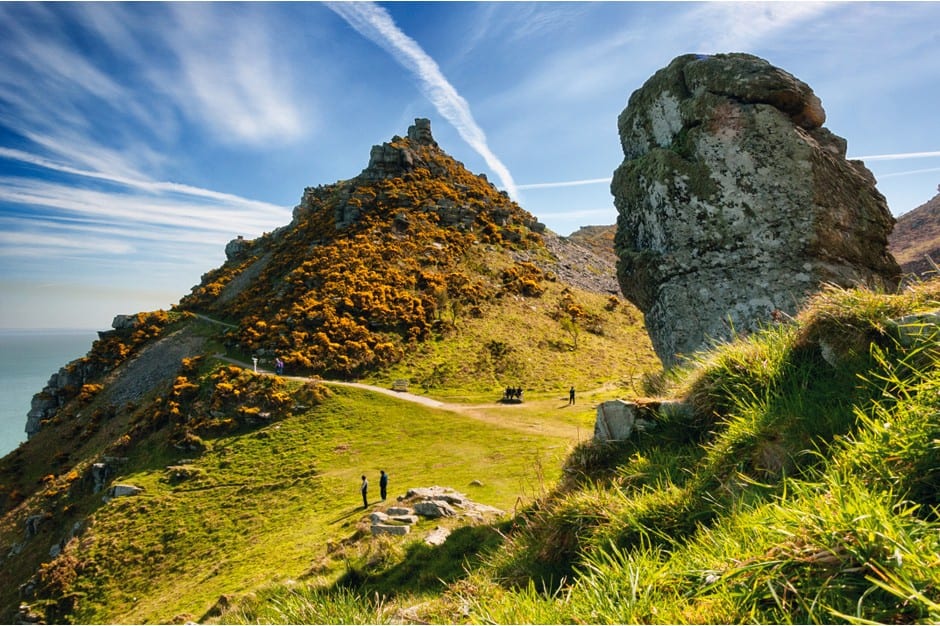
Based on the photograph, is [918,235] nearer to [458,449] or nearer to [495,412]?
[495,412]

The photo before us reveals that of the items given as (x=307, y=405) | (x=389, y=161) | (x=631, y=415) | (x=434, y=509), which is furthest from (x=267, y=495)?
(x=389, y=161)

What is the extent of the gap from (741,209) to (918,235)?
10341 centimetres

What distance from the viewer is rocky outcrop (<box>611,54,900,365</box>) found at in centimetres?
1060

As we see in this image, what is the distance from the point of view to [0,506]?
40500 millimetres

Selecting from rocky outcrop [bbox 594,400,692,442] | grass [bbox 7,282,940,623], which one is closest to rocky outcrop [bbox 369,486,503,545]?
grass [bbox 7,282,940,623]

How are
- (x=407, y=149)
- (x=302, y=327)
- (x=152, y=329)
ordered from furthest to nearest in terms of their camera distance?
(x=407, y=149), (x=152, y=329), (x=302, y=327)

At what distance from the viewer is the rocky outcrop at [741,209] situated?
10602 millimetres

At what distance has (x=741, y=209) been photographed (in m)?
11.2

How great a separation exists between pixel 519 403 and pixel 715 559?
3638cm

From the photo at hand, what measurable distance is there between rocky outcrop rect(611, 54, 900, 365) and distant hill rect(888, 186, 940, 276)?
6723cm

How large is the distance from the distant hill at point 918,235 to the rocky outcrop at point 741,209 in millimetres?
67232

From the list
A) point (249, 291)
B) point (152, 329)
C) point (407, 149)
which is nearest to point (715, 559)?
point (249, 291)

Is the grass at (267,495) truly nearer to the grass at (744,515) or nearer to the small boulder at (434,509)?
the small boulder at (434,509)

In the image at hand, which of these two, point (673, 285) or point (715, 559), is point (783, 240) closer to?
point (673, 285)
